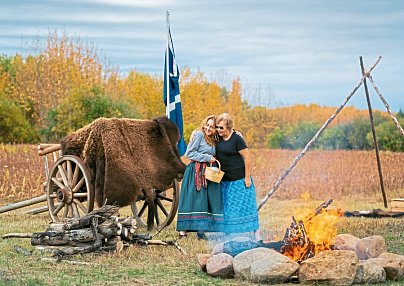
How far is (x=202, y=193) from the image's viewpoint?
9727 millimetres

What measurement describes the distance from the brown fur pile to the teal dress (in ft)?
2.36

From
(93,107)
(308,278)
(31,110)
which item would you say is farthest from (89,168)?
(31,110)

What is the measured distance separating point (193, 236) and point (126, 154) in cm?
137

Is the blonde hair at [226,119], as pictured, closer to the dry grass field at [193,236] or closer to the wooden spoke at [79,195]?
the dry grass field at [193,236]

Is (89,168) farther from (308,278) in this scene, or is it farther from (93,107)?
(93,107)

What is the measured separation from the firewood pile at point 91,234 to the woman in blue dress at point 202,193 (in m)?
0.91

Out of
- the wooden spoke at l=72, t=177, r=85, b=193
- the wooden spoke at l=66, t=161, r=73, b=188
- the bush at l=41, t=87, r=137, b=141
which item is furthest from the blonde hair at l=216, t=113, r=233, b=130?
the bush at l=41, t=87, r=137, b=141

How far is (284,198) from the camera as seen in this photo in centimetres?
1617

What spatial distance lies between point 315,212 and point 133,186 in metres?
2.79

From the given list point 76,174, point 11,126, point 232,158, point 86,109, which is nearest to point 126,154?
point 76,174

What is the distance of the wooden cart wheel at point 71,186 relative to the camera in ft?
32.8

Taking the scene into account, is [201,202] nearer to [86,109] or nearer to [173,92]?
[173,92]

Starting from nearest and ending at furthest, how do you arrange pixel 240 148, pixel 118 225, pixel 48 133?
pixel 118 225
pixel 240 148
pixel 48 133

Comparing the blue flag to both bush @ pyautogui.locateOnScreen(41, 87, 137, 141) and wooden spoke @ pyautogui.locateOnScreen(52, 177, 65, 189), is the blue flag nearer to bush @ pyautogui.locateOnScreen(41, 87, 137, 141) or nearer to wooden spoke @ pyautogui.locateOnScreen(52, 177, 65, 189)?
wooden spoke @ pyautogui.locateOnScreen(52, 177, 65, 189)
